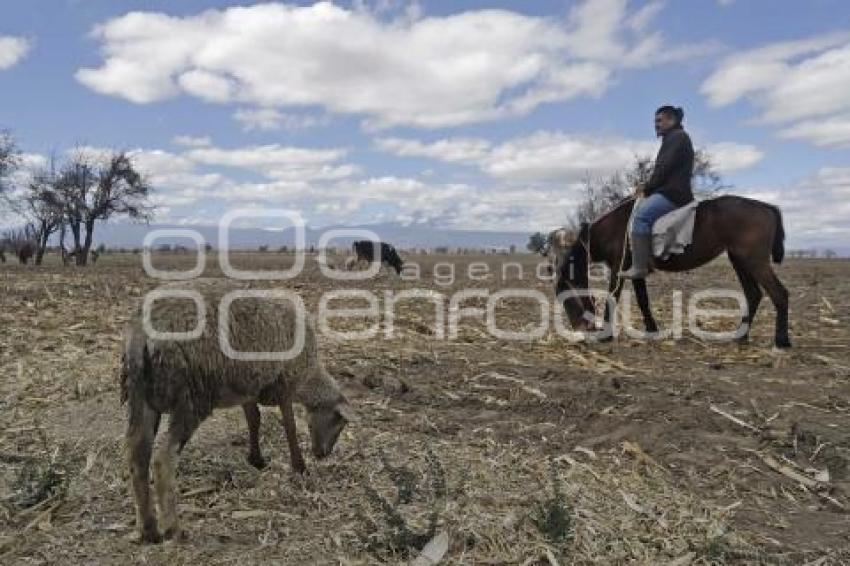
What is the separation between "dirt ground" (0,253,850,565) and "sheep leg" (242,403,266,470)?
12 cm

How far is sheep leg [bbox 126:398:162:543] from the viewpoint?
437 cm

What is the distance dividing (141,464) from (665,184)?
28.7 feet

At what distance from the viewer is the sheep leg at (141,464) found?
437cm

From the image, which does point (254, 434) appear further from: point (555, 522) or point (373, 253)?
point (373, 253)

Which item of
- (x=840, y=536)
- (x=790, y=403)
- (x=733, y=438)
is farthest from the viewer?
(x=790, y=403)

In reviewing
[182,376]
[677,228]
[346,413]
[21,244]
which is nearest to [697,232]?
[677,228]

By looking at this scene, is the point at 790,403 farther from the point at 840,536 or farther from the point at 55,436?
the point at 55,436

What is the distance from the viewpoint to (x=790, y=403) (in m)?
7.24

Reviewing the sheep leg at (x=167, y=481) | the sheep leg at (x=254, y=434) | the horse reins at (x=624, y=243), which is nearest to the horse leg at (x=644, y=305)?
the horse reins at (x=624, y=243)

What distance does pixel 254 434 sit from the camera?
5.61 metres

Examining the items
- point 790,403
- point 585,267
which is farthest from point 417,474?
point 585,267

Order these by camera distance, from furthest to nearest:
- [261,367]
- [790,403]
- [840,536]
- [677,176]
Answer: [677,176]
[790,403]
[261,367]
[840,536]

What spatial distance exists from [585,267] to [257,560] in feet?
28.2

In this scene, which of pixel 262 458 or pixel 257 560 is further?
pixel 262 458
